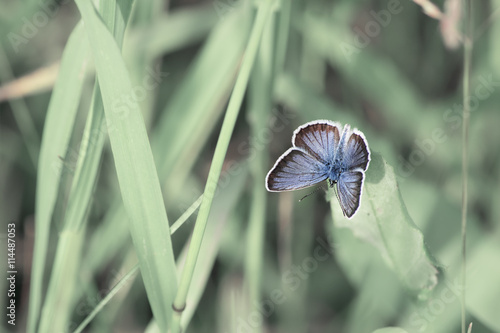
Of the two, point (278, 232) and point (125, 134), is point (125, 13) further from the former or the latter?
point (278, 232)

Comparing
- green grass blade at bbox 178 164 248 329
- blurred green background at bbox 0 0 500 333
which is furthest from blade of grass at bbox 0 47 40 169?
green grass blade at bbox 178 164 248 329

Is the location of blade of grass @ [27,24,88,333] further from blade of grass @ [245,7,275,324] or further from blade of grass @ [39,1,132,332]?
blade of grass @ [245,7,275,324]

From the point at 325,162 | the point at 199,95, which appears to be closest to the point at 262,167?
the point at 199,95

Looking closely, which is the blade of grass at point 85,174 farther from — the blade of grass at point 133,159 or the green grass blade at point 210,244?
the green grass blade at point 210,244

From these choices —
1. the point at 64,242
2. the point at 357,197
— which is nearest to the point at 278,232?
the point at 64,242

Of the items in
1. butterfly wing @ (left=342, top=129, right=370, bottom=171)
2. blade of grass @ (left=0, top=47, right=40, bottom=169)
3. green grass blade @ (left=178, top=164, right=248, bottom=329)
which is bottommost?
green grass blade @ (left=178, top=164, right=248, bottom=329)

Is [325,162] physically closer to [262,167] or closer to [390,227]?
[390,227]

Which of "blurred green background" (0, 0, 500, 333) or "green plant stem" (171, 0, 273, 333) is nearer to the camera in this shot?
"green plant stem" (171, 0, 273, 333)

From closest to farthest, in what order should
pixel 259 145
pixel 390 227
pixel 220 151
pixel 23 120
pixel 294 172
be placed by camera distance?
1. pixel 220 151
2. pixel 294 172
3. pixel 390 227
4. pixel 259 145
5. pixel 23 120
